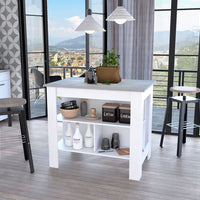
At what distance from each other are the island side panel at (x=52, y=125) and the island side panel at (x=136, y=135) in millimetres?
850

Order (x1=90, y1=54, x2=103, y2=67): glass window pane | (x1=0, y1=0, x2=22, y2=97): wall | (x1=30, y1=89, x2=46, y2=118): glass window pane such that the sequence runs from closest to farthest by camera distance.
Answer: (x1=90, y1=54, x2=103, y2=67): glass window pane
(x1=0, y1=0, x2=22, y2=97): wall
(x1=30, y1=89, x2=46, y2=118): glass window pane

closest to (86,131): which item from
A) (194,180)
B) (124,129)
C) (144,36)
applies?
(124,129)

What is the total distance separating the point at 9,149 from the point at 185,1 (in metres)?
3.13

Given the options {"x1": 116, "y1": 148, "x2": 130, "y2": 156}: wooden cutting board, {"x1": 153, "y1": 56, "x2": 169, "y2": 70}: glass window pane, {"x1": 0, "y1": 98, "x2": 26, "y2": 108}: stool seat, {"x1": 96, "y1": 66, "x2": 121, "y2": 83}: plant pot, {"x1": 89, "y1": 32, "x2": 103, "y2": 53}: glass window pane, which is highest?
{"x1": 89, "y1": 32, "x2": 103, "y2": 53}: glass window pane

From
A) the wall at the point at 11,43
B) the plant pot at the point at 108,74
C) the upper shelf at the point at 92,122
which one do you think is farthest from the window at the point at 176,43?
the wall at the point at 11,43

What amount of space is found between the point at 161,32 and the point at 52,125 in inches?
85.1

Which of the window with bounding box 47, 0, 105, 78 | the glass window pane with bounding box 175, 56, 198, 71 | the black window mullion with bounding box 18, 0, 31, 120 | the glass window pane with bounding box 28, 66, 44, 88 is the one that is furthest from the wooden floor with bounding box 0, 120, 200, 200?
the window with bounding box 47, 0, 105, 78

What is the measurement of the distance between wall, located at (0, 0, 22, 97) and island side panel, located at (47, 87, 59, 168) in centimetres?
210

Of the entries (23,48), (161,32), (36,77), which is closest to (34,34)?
(23,48)

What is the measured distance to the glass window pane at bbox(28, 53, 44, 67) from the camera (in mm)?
5090

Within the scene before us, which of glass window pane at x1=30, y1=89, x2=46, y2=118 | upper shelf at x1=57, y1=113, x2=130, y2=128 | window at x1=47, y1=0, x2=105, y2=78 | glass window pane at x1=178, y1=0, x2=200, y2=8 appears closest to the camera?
upper shelf at x1=57, y1=113, x2=130, y2=128

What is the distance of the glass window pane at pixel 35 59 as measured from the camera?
200 inches

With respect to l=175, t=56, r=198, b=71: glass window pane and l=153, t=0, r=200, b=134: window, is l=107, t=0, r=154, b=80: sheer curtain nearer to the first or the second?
l=153, t=0, r=200, b=134: window

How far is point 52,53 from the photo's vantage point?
7.90 m
